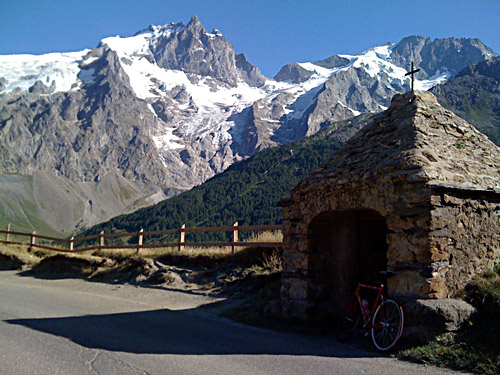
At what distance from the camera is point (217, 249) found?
1573cm

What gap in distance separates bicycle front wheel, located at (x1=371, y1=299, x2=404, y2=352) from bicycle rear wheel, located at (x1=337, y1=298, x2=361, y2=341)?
522mm

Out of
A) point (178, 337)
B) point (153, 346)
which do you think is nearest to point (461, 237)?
point (178, 337)

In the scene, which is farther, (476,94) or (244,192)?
(476,94)

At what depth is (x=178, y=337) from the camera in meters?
7.66

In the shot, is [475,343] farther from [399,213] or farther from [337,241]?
[337,241]

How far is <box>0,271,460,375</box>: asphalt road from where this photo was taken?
224 inches

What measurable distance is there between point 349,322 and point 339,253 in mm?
1894

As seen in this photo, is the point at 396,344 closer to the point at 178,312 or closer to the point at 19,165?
the point at 178,312

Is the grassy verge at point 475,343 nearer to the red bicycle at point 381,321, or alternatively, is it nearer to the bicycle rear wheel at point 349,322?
the red bicycle at point 381,321

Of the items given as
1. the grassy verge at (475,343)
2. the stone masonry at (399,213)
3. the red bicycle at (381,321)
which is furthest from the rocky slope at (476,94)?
the red bicycle at (381,321)

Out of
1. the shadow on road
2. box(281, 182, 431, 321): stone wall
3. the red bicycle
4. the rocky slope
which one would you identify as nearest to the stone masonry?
box(281, 182, 431, 321): stone wall

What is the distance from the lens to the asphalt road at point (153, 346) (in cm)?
569

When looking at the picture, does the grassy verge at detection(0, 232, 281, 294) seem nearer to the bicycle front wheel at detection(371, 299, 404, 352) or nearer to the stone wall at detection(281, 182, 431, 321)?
the stone wall at detection(281, 182, 431, 321)

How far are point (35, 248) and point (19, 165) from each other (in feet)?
604
